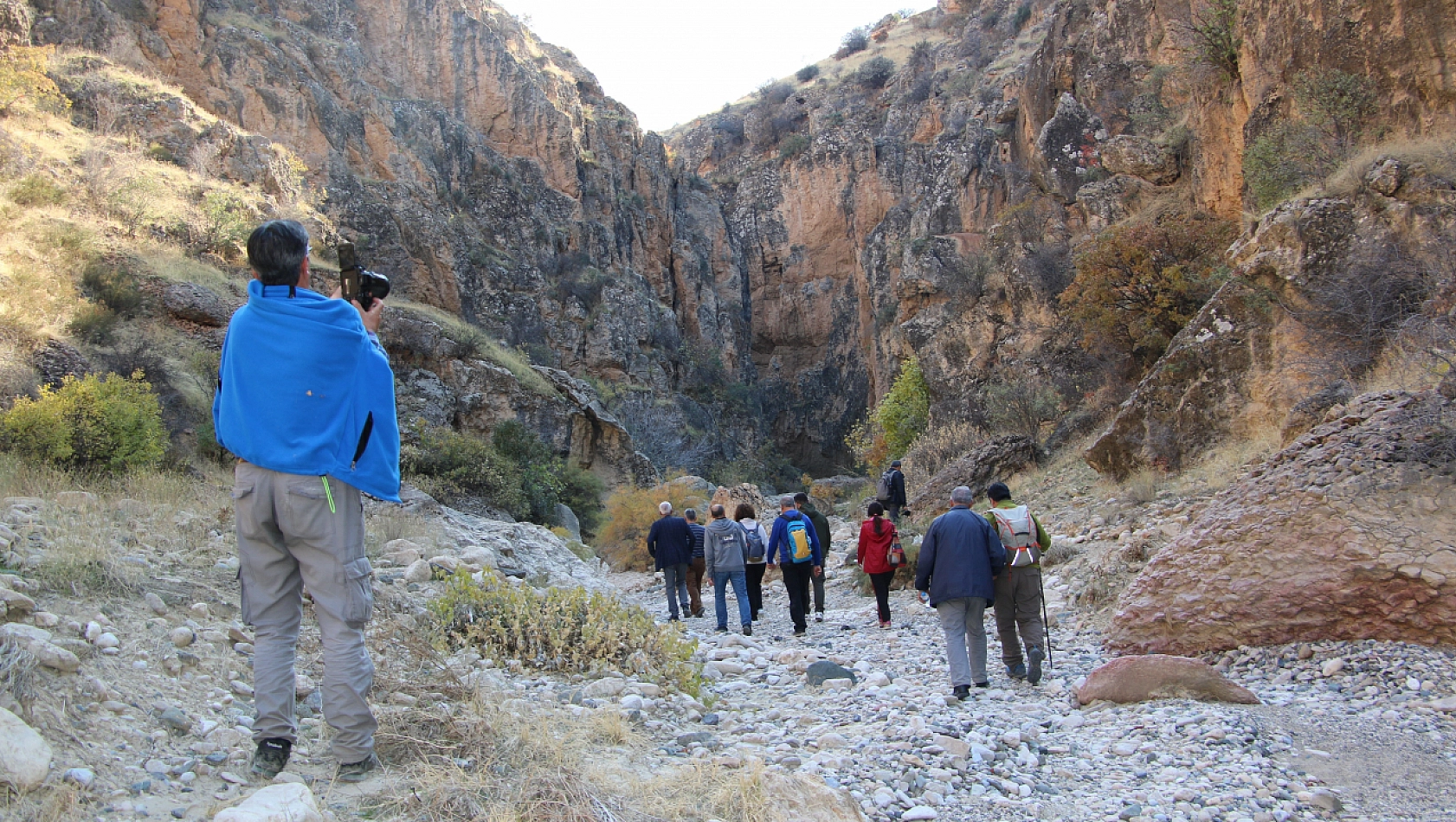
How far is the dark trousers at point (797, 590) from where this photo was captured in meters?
9.08

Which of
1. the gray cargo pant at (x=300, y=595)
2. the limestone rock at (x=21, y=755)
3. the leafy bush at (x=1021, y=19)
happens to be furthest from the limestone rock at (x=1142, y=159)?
the leafy bush at (x=1021, y=19)

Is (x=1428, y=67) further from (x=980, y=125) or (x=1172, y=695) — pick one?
(x=980, y=125)

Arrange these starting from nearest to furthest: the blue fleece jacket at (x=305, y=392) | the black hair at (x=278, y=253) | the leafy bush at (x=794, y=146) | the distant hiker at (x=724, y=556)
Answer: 1. the blue fleece jacket at (x=305, y=392)
2. the black hair at (x=278, y=253)
3. the distant hiker at (x=724, y=556)
4. the leafy bush at (x=794, y=146)

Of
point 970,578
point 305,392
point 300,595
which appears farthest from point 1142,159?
point 300,595

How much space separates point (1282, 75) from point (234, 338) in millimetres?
15458

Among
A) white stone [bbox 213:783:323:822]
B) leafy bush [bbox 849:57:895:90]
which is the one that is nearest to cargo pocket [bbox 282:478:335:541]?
white stone [bbox 213:783:323:822]

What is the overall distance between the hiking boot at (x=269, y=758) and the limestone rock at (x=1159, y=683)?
482 centimetres

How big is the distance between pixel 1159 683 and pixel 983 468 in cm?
1123

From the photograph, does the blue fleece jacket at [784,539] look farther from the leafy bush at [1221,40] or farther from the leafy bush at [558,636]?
the leafy bush at [1221,40]

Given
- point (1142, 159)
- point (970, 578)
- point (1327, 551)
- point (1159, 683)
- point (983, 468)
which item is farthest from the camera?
point (1142, 159)

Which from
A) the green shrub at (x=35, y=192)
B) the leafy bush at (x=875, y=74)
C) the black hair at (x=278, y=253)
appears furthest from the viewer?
the leafy bush at (x=875, y=74)

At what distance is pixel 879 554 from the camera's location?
9.30 m

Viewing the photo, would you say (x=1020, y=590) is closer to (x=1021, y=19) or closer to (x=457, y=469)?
(x=457, y=469)

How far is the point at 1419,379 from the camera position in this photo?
8.34 metres
